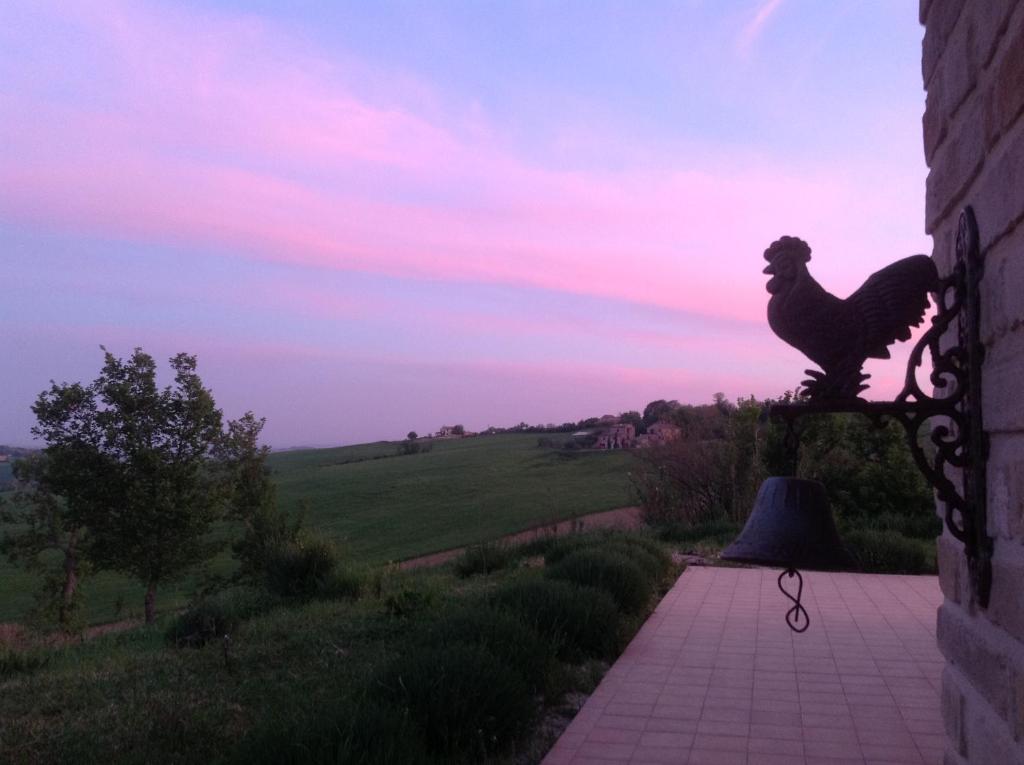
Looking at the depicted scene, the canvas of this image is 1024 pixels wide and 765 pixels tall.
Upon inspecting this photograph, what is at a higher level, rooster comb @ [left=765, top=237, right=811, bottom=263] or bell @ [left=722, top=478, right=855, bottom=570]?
rooster comb @ [left=765, top=237, right=811, bottom=263]

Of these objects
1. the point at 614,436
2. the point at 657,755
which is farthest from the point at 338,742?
the point at 614,436

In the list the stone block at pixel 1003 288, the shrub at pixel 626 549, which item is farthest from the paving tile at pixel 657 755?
the shrub at pixel 626 549

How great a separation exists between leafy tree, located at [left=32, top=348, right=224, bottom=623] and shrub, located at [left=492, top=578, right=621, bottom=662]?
9520mm

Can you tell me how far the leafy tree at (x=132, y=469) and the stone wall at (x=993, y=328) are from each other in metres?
14.3

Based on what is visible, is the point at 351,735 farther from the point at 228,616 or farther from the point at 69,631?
the point at 69,631

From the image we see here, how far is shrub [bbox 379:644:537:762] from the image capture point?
4715 mm

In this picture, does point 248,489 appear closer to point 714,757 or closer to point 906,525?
point 906,525

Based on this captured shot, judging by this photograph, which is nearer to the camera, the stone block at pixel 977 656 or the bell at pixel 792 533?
the stone block at pixel 977 656

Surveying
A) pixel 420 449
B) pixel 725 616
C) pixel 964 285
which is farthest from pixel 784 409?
pixel 420 449

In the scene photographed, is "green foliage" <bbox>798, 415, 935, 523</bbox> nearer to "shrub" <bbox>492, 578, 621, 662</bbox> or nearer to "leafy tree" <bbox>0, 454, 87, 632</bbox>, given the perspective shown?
"shrub" <bbox>492, 578, 621, 662</bbox>

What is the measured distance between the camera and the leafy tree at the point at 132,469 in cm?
1506

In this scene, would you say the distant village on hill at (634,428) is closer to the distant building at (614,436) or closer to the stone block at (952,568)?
the distant building at (614,436)

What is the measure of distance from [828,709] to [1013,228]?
456 cm

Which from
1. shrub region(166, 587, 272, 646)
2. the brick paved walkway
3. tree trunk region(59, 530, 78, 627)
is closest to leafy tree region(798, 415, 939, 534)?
the brick paved walkway
